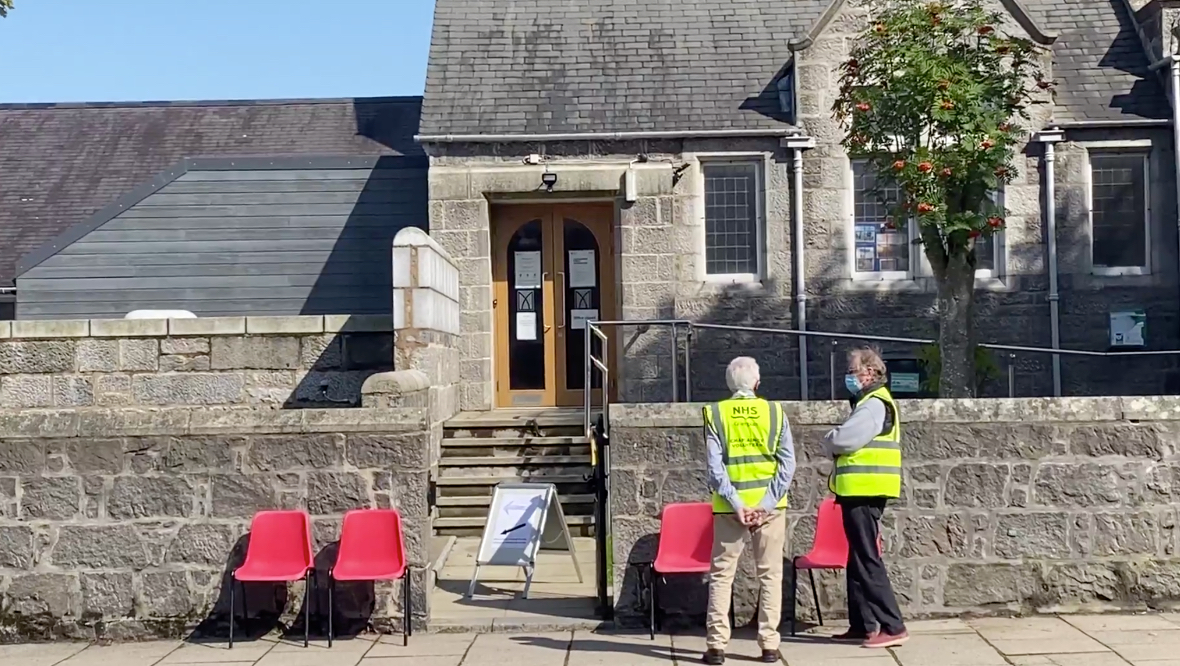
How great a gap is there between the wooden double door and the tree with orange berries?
3.69 m

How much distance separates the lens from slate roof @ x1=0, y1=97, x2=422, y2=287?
719 inches

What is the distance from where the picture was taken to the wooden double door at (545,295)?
14109 millimetres

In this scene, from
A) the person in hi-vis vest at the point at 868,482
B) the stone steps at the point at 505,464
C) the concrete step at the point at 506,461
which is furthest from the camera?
the concrete step at the point at 506,461

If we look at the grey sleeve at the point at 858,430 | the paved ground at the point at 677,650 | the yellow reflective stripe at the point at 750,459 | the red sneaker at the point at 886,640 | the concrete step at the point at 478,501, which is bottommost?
the paved ground at the point at 677,650

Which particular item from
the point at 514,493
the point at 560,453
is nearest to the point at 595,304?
the point at 560,453

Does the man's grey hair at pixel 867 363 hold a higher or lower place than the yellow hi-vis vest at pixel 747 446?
higher

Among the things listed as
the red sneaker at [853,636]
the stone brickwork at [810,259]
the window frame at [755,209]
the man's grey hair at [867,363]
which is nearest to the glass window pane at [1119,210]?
the stone brickwork at [810,259]

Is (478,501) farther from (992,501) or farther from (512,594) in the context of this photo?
(992,501)

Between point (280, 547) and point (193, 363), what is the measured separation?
3.57 m

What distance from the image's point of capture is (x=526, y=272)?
14.1 m

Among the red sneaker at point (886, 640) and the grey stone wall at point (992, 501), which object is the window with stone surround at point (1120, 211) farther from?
the red sneaker at point (886, 640)

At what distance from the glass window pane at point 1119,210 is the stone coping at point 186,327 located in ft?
27.6

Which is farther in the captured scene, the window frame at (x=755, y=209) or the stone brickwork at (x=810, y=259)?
the window frame at (x=755, y=209)

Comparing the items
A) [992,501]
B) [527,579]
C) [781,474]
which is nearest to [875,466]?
[781,474]
